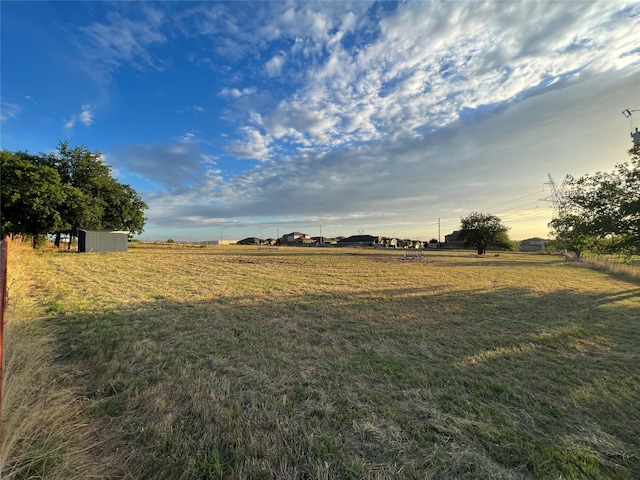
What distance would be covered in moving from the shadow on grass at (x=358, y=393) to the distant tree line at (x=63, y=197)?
88.3 ft

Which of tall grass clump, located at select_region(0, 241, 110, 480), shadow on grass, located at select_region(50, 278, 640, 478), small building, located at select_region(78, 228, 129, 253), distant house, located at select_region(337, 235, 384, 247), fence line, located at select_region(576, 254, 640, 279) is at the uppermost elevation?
distant house, located at select_region(337, 235, 384, 247)

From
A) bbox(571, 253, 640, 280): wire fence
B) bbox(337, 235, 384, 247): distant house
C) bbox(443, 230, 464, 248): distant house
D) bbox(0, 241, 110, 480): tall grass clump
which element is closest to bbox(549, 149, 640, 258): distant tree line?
bbox(571, 253, 640, 280): wire fence

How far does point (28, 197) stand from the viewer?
24812mm

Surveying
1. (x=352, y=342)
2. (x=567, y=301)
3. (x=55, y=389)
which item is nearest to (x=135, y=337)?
(x=55, y=389)

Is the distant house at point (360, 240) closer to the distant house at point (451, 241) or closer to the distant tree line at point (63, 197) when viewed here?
the distant house at point (451, 241)

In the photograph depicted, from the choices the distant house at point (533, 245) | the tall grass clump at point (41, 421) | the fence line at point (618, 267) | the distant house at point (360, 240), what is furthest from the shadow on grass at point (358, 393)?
the distant house at point (533, 245)

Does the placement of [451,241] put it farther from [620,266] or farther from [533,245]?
[620,266]

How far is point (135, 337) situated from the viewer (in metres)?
→ 5.83

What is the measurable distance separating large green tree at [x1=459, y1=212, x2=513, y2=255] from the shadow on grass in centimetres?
4593

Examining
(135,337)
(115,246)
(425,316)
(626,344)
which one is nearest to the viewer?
(135,337)

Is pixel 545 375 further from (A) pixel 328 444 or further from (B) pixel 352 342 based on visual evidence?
(A) pixel 328 444

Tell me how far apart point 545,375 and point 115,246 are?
37.9 m

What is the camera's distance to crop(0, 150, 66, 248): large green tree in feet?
80.6

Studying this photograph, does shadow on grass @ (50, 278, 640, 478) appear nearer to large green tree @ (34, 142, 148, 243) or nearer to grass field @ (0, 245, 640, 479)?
grass field @ (0, 245, 640, 479)
